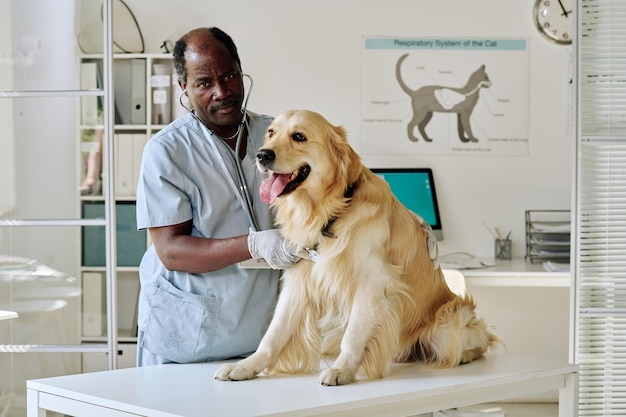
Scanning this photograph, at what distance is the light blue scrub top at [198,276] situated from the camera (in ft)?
6.89

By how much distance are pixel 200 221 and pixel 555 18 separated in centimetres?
351

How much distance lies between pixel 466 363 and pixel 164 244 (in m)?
0.79

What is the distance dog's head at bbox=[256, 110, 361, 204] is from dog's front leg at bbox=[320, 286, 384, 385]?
240 mm

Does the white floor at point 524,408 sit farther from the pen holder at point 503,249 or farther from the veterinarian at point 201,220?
the veterinarian at point 201,220

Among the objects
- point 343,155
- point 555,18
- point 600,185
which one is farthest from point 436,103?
point 343,155

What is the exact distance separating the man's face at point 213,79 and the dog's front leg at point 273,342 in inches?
19.4

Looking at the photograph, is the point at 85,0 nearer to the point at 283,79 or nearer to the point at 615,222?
the point at 615,222

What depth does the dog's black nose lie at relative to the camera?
1739mm

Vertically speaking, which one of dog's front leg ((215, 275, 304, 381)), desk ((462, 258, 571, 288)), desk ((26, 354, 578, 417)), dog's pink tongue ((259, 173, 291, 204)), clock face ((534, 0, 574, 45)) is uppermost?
clock face ((534, 0, 574, 45))

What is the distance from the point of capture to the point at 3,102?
2670 mm

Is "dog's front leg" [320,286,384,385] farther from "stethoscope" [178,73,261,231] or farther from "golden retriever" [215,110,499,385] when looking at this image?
"stethoscope" [178,73,261,231]

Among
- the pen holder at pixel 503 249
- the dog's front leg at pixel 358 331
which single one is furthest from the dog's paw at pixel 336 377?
the pen holder at pixel 503 249

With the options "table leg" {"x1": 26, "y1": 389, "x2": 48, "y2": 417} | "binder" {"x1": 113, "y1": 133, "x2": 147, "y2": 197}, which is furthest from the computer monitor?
"table leg" {"x1": 26, "y1": 389, "x2": 48, "y2": 417}

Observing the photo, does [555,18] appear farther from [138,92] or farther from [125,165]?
[125,165]
